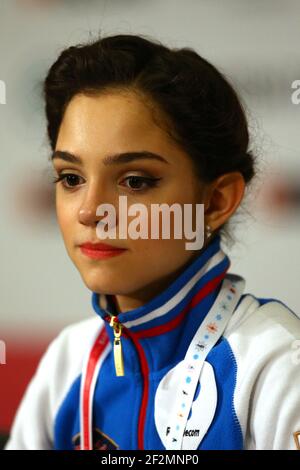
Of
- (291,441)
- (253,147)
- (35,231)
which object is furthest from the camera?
(35,231)

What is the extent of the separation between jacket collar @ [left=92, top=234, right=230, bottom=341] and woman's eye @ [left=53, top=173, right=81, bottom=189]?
115 mm

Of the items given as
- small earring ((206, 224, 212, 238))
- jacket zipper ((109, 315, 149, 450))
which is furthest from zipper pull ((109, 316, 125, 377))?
small earring ((206, 224, 212, 238))

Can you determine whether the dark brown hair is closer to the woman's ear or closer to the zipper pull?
the woman's ear

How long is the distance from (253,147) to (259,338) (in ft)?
0.61

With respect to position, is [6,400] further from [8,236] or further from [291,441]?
[291,441]

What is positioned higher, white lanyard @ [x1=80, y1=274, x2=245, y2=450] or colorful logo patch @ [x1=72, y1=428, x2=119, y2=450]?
white lanyard @ [x1=80, y1=274, x2=245, y2=450]

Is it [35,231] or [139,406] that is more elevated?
[35,231]

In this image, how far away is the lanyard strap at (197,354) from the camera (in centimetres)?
55

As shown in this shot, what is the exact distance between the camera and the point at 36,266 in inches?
28.8

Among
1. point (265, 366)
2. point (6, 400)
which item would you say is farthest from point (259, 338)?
point (6, 400)

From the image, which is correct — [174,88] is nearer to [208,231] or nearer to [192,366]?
[208,231]

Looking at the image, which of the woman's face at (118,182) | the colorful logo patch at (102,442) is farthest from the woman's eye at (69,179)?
the colorful logo patch at (102,442)

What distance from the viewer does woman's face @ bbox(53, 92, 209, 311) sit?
0.53 metres

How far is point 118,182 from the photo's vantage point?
0.54 metres
